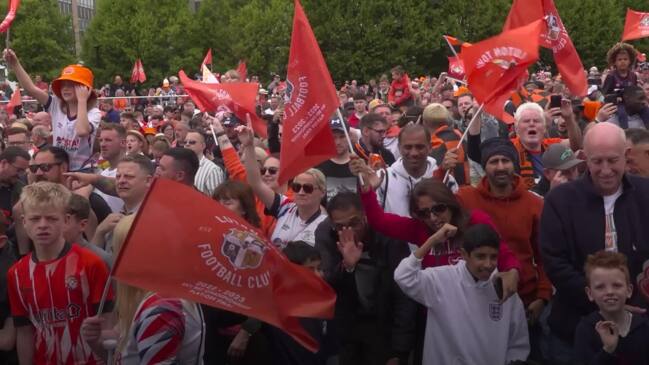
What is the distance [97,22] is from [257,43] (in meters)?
13.7

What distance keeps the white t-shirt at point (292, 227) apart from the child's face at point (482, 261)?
1140 mm

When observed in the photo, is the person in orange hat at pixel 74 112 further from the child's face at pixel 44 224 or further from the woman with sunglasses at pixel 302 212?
the child's face at pixel 44 224

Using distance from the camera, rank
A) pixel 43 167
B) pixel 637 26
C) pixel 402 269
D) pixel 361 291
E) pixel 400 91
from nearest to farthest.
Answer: pixel 402 269, pixel 361 291, pixel 43 167, pixel 400 91, pixel 637 26

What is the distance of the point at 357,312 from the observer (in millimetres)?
6070

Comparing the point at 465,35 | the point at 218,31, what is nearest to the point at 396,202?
the point at 465,35

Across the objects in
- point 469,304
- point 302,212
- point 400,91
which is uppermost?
point 469,304

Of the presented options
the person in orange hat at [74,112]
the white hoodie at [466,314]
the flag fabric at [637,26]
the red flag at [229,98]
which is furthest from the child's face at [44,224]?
the flag fabric at [637,26]

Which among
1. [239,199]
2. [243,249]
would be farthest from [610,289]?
[239,199]

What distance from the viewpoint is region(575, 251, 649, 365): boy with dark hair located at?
16.1 feet

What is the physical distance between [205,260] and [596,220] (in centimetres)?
216

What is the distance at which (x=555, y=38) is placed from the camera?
30.7 ft

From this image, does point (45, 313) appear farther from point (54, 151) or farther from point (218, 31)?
point (218, 31)

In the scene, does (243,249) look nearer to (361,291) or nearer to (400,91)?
(361,291)

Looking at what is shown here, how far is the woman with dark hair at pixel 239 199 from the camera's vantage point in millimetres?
6273
